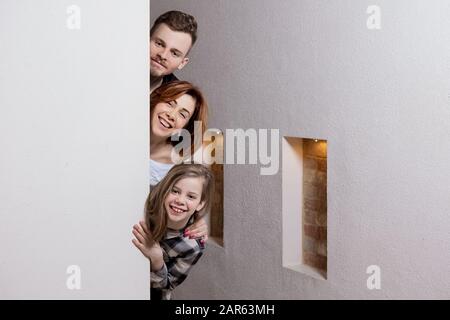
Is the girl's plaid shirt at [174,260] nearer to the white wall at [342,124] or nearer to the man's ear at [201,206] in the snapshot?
the man's ear at [201,206]

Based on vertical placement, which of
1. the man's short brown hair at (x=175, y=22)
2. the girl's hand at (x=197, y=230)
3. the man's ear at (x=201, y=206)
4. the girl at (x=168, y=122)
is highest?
the man's short brown hair at (x=175, y=22)

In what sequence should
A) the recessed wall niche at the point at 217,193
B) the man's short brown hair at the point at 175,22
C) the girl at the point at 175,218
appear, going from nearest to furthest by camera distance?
the girl at the point at 175,218, the man's short brown hair at the point at 175,22, the recessed wall niche at the point at 217,193

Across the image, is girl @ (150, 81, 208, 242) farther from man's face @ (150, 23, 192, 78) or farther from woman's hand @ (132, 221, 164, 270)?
woman's hand @ (132, 221, 164, 270)

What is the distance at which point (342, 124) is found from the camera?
18.6ft

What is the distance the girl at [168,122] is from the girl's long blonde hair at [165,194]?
0.07m

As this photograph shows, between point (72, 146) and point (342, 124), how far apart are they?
2.80 m

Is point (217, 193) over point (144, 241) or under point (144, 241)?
over

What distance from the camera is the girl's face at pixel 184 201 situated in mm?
4230

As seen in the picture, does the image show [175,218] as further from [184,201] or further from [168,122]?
[168,122]

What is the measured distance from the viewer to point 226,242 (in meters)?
6.93

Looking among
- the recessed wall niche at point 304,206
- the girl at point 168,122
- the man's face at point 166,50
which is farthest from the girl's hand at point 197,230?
the recessed wall niche at point 304,206

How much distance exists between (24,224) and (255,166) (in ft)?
11.6

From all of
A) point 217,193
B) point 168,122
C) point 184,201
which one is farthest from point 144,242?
point 217,193

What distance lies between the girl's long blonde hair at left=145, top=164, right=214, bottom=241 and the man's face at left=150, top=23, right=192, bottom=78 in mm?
603
